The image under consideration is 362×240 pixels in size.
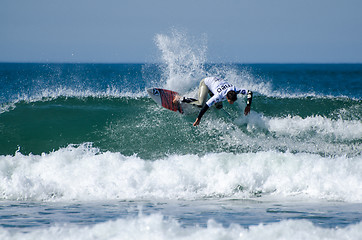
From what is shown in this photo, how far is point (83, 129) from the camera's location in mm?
11344

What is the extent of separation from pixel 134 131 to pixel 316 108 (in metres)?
6.06

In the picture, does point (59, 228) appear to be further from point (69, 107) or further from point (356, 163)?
point (69, 107)

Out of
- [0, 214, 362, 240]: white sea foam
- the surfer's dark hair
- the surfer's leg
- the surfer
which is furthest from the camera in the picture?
the surfer's leg

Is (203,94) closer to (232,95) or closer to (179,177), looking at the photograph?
(232,95)

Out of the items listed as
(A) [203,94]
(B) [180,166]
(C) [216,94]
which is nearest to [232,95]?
(C) [216,94]

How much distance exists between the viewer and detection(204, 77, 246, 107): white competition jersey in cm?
952


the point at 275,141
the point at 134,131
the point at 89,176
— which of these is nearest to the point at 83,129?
the point at 134,131

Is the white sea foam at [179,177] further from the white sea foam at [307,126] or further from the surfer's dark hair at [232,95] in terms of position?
the white sea foam at [307,126]

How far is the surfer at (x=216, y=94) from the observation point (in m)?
9.46

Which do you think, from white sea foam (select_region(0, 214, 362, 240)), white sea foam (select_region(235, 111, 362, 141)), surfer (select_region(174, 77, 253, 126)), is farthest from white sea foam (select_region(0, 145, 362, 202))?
white sea foam (select_region(0, 214, 362, 240))

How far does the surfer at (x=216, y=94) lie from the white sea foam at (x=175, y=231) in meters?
4.20

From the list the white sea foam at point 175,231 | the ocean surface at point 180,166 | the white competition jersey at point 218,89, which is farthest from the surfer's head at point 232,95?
the white sea foam at point 175,231

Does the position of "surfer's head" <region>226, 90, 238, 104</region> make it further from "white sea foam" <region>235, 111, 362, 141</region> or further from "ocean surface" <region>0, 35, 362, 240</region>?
"white sea foam" <region>235, 111, 362, 141</region>

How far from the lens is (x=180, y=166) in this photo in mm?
8938
